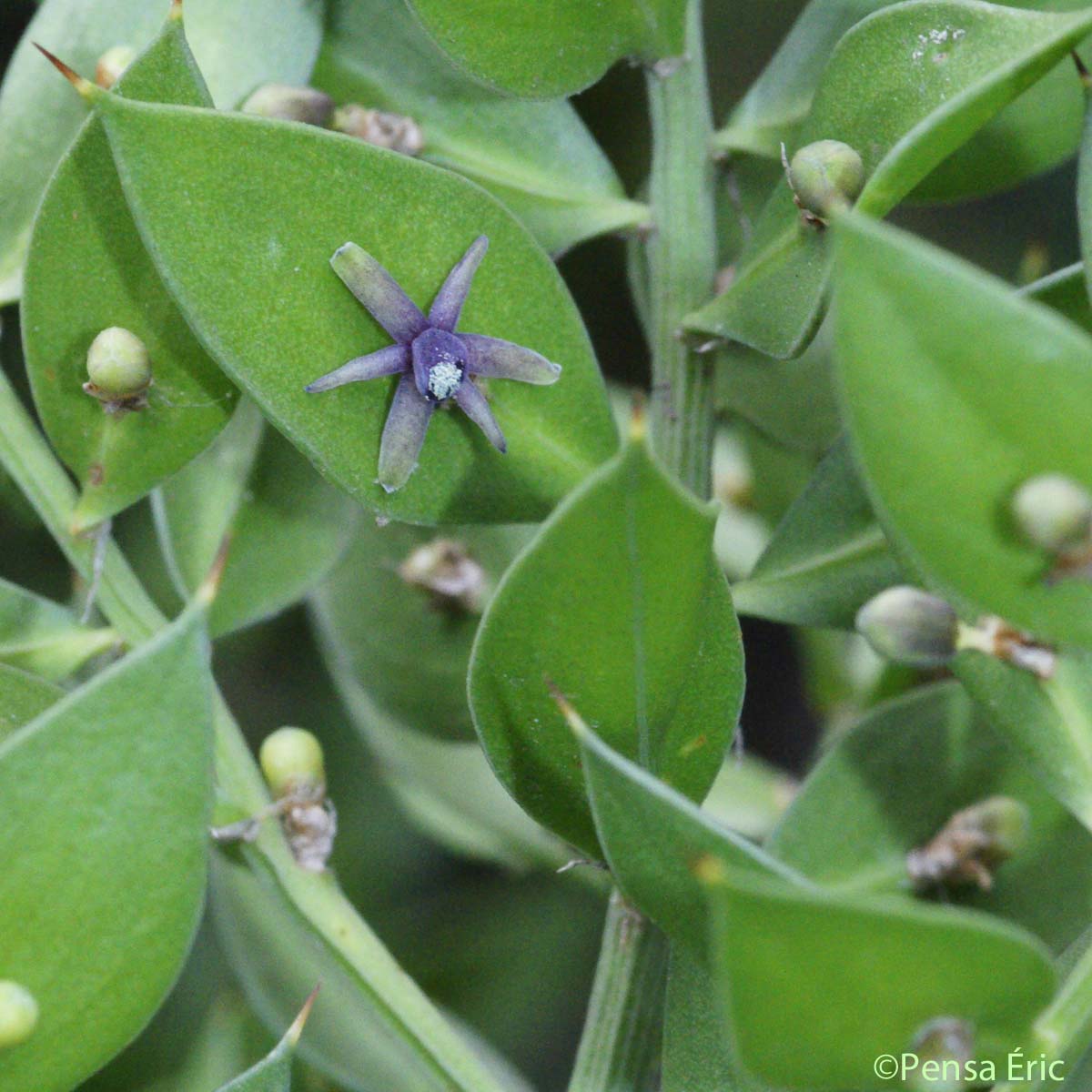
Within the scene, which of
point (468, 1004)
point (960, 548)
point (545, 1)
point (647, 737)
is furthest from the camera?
point (468, 1004)

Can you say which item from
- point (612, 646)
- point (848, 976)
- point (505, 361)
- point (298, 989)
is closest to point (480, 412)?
point (505, 361)

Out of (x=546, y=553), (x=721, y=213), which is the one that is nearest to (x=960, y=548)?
(x=546, y=553)

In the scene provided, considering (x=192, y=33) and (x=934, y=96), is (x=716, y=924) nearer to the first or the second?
(x=934, y=96)

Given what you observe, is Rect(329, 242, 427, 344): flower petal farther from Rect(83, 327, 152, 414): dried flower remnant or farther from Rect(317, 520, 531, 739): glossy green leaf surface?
Rect(317, 520, 531, 739): glossy green leaf surface

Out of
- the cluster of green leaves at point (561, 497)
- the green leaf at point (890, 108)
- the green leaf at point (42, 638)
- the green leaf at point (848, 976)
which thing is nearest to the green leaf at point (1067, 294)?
the cluster of green leaves at point (561, 497)

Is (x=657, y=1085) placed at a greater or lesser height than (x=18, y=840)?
lesser

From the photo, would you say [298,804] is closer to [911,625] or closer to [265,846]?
[265,846]
